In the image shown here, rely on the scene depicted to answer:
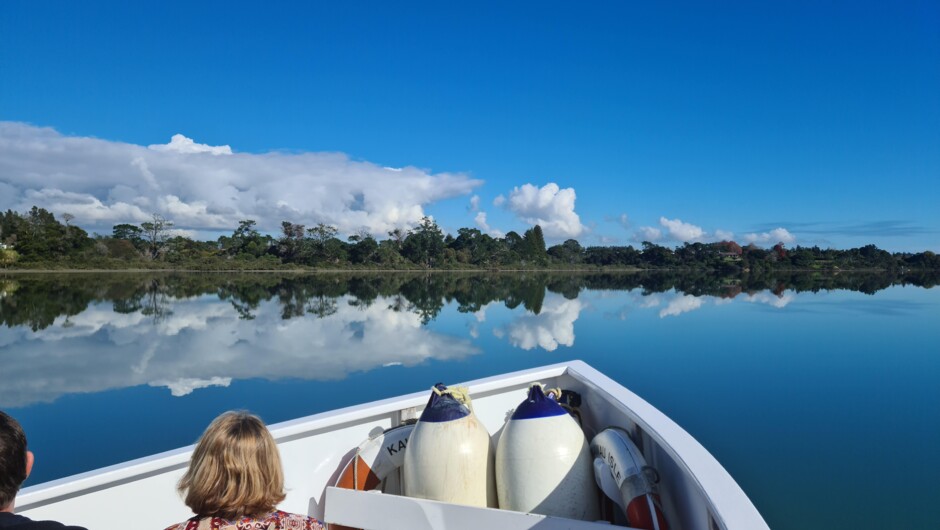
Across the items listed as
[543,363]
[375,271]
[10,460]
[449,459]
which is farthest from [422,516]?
[375,271]

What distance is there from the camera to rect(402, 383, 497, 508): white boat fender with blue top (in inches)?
89.0

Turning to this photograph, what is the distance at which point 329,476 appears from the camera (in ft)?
8.39

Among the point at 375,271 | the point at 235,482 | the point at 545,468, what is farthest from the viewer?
the point at 375,271

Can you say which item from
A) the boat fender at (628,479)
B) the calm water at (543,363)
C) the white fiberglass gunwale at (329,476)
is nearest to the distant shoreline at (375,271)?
the calm water at (543,363)

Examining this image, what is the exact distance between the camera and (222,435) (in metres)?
1.32

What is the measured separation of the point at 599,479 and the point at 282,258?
51520 mm

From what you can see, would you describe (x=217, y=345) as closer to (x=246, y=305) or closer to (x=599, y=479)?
(x=246, y=305)

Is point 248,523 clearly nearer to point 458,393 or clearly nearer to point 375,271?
point 458,393

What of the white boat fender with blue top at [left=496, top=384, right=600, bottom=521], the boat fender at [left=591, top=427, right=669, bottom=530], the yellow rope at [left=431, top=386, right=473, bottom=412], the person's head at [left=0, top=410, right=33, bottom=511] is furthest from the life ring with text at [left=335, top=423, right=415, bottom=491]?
the person's head at [left=0, top=410, right=33, bottom=511]

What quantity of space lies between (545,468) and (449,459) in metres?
0.42

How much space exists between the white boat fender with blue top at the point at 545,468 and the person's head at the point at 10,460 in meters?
1.71

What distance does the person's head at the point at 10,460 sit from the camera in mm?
1111

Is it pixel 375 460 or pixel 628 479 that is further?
pixel 375 460

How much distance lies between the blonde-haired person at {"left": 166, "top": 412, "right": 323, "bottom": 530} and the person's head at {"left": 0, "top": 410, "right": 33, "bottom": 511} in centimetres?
33
